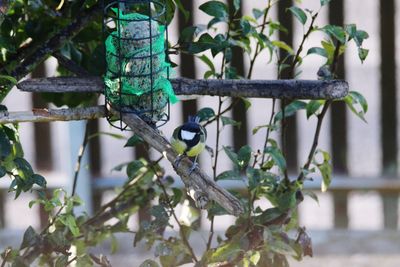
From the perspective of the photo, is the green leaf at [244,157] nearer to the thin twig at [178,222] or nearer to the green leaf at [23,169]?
the thin twig at [178,222]

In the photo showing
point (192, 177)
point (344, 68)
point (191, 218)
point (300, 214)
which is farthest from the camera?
point (300, 214)

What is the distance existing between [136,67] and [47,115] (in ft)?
0.80

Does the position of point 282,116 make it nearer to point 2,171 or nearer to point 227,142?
point 2,171

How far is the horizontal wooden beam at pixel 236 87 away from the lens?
222cm

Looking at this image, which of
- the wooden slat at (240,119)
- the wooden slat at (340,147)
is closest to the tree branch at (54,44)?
the wooden slat at (240,119)

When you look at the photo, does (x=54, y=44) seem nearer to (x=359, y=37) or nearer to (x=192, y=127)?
(x=192, y=127)

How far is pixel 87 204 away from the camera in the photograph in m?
4.37

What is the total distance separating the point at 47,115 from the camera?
226cm

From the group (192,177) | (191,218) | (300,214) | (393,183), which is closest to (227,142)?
(300,214)

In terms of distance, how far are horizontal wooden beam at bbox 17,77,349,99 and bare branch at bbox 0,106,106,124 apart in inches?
3.2

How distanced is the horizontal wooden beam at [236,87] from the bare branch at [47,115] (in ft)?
0.27

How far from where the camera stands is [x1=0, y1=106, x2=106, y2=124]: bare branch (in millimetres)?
2252

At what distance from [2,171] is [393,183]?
8.11ft

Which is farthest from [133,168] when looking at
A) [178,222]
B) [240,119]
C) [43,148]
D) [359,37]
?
[43,148]
